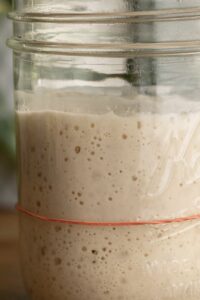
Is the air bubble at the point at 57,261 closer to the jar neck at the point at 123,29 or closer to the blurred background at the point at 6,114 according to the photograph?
the jar neck at the point at 123,29

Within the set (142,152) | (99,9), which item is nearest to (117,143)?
(142,152)

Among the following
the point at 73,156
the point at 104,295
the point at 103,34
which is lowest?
the point at 104,295

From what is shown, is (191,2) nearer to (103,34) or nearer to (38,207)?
(103,34)

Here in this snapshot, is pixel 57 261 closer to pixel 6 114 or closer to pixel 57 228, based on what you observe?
pixel 57 228

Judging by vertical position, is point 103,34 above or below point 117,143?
above

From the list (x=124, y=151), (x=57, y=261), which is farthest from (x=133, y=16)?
(x=57, y=261)

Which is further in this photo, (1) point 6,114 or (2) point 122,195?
(1) point 6,114

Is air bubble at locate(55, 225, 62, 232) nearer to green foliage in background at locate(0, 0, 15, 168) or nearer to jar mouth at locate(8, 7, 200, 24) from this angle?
jar mouth at locate(8, 7, 200, 24)
